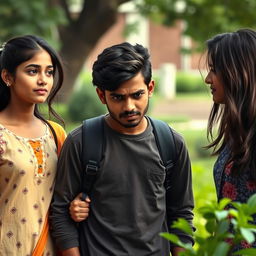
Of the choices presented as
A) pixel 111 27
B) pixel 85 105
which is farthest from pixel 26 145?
pixel 85 105

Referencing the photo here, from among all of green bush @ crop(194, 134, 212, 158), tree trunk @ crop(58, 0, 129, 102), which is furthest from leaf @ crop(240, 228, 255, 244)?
green bush @ crop(194, 134, 212, 158)

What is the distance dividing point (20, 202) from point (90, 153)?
1.27 feet

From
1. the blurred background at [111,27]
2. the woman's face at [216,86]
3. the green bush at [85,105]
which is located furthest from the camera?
the green bush at [85,105]

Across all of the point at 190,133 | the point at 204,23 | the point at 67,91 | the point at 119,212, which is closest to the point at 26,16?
the point at 204,23

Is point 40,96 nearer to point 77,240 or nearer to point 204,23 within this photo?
point 77,240

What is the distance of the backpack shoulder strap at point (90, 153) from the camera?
108 inches

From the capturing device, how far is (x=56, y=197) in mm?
2852

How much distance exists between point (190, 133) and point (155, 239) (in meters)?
15.2

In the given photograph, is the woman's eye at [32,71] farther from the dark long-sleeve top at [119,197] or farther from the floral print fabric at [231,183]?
the floral print fabric at [231,183]

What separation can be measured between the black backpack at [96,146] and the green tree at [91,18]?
8.37m

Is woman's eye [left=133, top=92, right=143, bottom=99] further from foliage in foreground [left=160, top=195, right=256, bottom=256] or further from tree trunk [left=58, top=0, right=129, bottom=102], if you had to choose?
tree trunk [left=58, top=0, right=129, bottom=102]

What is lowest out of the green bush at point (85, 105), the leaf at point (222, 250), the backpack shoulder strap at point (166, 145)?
the green bush at point (85, 105)

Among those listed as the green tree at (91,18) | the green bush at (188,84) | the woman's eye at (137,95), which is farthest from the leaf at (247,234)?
the green bush at (188,84)

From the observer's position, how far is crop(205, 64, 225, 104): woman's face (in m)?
2.79
